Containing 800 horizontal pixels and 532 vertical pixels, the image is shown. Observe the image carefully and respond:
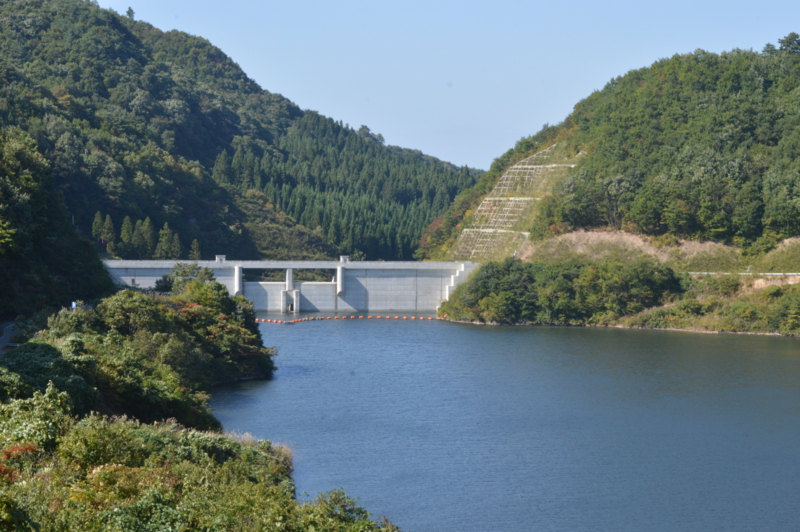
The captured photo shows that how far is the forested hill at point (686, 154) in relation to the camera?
84.4 m

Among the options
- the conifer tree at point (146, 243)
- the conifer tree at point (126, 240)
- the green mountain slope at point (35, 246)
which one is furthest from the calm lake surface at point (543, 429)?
the conifer tree at point (126, 240)

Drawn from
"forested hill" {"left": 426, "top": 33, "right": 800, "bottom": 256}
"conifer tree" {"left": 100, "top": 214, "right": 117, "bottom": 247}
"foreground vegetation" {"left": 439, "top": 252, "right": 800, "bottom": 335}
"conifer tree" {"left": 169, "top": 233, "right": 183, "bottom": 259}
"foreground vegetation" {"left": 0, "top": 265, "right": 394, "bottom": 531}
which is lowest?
"foreground vegetation" {"left": 0, "top": 265, "right": 394, "bottom": 531}

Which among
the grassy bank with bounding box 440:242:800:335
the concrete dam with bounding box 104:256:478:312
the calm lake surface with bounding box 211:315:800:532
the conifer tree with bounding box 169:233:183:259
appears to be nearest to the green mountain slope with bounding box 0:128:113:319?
the calm lake surface with bounding box 211:315:800:532

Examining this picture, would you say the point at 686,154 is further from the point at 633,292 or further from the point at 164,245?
the point at 164,245

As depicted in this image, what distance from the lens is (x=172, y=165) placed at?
4513 inches

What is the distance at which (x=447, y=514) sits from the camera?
29.6 metres

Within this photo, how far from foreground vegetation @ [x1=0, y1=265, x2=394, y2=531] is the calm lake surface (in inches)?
148

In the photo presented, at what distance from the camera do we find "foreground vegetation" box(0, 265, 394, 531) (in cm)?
1877

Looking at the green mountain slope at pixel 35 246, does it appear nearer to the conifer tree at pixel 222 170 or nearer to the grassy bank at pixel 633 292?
the grassy bank at pixel 633 292

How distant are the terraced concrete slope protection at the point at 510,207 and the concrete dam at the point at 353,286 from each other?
908cm

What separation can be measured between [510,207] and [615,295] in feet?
91.5

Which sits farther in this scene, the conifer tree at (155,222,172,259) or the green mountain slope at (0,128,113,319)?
the conifer tree at (155,222,172,259)

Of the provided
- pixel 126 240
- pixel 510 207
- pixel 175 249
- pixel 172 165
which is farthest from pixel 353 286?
pixel 172 165

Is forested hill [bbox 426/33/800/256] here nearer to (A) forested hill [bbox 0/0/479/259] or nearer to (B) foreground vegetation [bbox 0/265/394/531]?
(A) forested hill [bbox 0/0/479/259]
